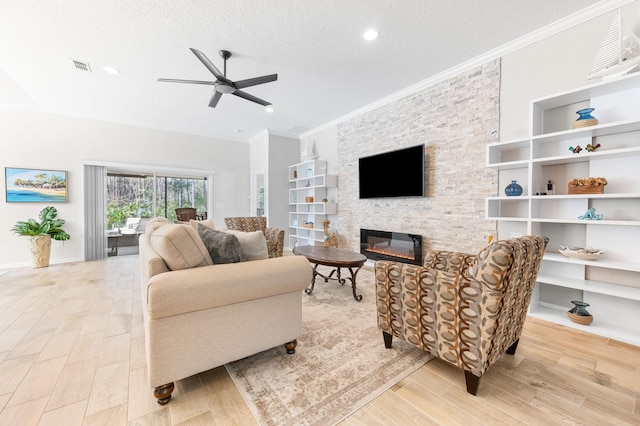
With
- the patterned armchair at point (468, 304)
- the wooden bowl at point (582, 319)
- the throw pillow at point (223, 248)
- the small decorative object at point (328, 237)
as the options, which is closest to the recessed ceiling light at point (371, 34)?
the patterned armchair at point (468, 304)

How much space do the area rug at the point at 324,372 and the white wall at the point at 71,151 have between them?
18.2 ft

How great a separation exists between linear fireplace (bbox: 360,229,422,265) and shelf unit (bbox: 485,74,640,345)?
4.04 feet

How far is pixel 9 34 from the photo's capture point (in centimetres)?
274

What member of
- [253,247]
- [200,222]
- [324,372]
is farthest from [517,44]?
[200,222]

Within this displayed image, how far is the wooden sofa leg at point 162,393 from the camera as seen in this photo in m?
1.41

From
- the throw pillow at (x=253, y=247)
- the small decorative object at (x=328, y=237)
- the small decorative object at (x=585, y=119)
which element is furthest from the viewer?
the small decorative object at (x=328, y=237)

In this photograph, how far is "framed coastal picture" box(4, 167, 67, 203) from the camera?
4633 mm

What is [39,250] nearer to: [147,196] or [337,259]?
[147,196]

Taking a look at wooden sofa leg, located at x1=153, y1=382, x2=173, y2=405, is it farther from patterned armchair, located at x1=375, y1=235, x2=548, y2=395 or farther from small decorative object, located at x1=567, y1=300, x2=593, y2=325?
small decorative object, located at x1=567, y1=300, x2=593, y2=325

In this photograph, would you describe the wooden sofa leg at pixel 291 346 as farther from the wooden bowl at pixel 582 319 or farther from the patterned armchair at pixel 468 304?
the wooden bowl at pixel 582 319

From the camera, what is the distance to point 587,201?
2.47 meters

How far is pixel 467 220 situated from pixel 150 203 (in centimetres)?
656

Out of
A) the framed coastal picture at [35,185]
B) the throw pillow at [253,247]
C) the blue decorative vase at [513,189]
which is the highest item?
the framed coastal picture at [35,185]

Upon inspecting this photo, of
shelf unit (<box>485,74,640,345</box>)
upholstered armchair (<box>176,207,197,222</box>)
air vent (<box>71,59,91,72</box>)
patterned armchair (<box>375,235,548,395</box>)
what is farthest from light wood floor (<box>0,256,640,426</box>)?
upholstered armchair (<box>176,207,197,222</box>)
